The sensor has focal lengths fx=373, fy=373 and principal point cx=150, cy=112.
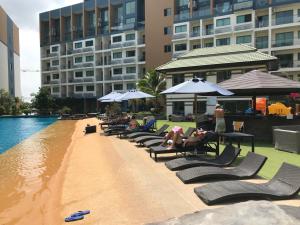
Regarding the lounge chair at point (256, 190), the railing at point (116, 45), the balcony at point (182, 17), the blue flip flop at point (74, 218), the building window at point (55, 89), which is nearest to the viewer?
the lounge chair at point (256, 190)

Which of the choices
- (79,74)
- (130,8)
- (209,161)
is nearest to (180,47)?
(130,8)

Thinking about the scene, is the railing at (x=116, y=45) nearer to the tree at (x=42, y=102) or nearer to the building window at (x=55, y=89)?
the tree at (x=42, y=102)

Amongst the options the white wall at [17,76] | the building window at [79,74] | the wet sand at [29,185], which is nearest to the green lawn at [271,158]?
the wet sand at [29,185]

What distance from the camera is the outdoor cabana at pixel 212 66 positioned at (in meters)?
33.7

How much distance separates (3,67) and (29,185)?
83.1m

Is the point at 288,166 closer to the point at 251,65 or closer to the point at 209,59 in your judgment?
the point at 251,65

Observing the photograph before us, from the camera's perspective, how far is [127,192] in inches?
323

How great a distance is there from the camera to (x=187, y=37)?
58438 millimetres

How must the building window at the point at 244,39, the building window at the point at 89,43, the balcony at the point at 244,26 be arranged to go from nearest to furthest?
the balcony at the point at 244,26
the building window at the point at 244,39
the building window at the point at 89,43

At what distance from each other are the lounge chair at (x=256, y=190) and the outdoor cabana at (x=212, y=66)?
26567 mm

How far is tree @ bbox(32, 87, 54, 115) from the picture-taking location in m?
67.1

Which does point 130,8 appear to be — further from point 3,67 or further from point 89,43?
point 3,67

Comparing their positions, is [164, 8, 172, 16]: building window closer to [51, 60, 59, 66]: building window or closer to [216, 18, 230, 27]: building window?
[216, 18, 230, 27]: building window

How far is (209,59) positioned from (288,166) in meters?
30.2
